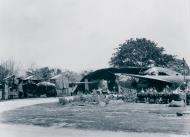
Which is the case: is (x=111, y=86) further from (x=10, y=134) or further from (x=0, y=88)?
(x=10, y=134)

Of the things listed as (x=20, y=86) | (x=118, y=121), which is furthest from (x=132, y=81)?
(x=118, y=121)

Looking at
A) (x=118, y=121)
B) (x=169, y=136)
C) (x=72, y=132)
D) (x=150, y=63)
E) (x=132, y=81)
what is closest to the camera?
(x=169, y=136)

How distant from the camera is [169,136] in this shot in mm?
11102

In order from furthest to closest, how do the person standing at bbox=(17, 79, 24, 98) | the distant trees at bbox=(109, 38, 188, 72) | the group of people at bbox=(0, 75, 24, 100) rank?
the distant trees at bbox=(109, 38, 188, 72)
the person standing at bbox=(17, 79, 24, 98)
the group of people at bbox=(0, 75, 24, 100)

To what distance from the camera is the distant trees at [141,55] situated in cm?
5988

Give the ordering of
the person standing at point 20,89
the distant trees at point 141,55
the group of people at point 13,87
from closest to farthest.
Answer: the group of people at point 13,87
the person standing at point 20,89
the distant trees at point 141,55

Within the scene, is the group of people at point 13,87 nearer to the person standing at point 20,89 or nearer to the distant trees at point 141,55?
the person standing at point 20,89

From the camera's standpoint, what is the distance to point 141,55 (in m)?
60.0

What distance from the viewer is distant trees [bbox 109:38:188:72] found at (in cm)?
5988

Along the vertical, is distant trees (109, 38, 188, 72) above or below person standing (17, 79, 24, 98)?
above

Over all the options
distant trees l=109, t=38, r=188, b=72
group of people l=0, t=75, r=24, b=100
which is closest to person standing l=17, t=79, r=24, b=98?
group of people l=0, t=75, r=24, b=100

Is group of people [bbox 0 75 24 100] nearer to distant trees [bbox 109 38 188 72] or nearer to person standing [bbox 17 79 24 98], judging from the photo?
person standing [bbox 17 79 24 98]

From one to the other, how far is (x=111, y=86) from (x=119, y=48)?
17.6 meters

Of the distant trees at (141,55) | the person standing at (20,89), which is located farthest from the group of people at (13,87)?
the distant trees at (141,55)
